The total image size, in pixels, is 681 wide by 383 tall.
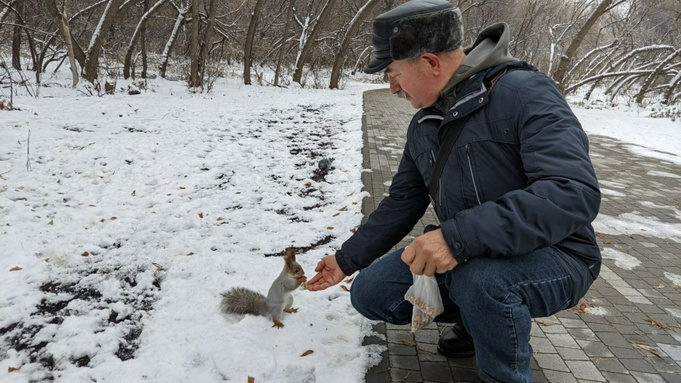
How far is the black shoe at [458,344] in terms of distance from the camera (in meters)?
2.50

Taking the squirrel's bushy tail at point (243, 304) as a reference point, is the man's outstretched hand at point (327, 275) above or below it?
above

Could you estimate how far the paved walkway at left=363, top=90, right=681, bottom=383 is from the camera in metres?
2.45

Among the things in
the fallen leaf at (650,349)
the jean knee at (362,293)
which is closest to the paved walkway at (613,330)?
the fallen leaf at (650,349)

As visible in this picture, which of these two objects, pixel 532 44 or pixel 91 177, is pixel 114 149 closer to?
pixel 91 177

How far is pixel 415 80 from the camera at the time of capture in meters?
1.96

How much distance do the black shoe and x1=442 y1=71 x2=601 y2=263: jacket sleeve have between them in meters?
1.08

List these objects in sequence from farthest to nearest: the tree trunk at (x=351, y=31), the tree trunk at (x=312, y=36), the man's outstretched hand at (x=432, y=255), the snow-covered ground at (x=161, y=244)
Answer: the tree trunk at (x=312, y=36), the tree trunk at (x=351, y=31), the snow-covered ground at (x=161, y=244), the man's outstretched hand at (x=432, y=255)

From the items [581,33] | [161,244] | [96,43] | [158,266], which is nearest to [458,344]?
[158,266]

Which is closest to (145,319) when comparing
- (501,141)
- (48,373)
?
(48,373)

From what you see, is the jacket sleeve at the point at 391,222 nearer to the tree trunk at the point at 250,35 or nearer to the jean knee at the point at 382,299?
the jean knee at the point at 382,299

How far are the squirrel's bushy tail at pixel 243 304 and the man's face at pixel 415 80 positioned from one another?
180 centimetres

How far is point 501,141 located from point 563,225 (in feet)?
1.46

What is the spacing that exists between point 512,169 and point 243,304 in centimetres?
207

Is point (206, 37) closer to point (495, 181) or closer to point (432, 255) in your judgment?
point (495, 181)
